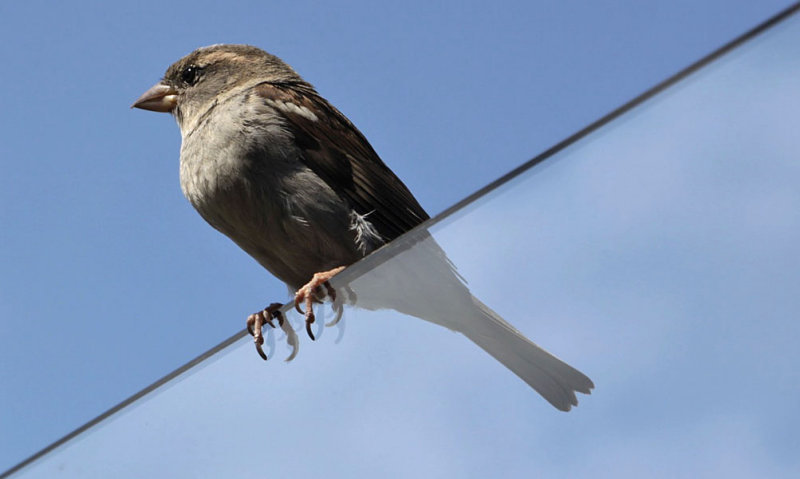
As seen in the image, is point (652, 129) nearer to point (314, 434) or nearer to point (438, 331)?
point (438, 331)

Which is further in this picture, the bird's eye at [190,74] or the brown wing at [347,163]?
the bird's eye at [190,74]

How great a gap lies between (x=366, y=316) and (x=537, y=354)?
0.30m

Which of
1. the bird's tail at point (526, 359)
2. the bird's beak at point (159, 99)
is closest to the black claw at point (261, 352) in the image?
the bird's tail at point (526, 359)

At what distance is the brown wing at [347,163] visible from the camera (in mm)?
3568

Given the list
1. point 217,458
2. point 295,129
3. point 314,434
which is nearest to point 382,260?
point 314,434

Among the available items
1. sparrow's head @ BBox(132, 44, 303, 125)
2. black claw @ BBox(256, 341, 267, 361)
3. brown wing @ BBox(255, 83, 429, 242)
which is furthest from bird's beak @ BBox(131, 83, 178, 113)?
black claw @ BBox(256, 341, 267, 361)

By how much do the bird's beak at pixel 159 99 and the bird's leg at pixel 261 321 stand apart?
67.6 inches

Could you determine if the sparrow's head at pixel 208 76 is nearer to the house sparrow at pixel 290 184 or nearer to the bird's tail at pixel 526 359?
the house sparrow at pixel 290 184

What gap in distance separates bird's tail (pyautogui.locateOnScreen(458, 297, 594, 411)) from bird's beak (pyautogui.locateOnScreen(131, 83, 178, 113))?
318 centimetres

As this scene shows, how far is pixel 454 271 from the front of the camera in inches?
62.1

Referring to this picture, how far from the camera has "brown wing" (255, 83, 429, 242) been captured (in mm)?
3568

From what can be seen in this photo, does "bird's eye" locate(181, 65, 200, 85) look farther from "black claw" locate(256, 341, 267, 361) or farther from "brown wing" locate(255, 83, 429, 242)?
"black claw" locate(256, 341, 267, 361)

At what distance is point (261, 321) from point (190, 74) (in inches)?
85.4

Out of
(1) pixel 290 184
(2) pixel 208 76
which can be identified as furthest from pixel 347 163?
(2) pixel 208 76
